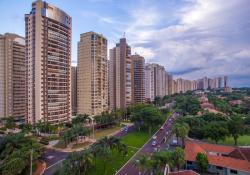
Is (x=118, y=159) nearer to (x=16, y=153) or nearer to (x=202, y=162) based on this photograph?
(x=202, y=162)

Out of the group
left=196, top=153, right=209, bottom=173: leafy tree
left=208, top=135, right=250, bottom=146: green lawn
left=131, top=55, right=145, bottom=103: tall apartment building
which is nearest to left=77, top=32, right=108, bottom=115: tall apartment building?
left=131, top=55, right=145, bottom=103: tall apartment building

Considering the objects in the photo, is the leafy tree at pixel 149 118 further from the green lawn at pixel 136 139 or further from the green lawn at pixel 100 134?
the green lawn at pixel 100 134

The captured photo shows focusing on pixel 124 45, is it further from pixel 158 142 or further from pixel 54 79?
pixel 158 142

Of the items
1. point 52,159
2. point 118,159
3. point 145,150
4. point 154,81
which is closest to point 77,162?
point 118,159

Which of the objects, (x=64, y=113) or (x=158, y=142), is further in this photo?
(x=64, y=113)

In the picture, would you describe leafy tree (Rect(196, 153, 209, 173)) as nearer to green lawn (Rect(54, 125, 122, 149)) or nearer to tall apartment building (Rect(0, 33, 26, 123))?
green lawn (Rect(54, 125, 122, 149))

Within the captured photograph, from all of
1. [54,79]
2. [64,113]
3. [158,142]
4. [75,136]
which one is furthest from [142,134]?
[54,79]

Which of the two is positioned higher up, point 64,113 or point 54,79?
point 54,79
